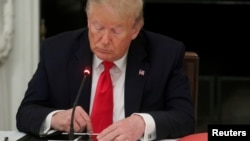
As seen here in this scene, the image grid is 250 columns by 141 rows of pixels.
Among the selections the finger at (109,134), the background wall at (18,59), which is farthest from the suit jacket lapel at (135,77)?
the background wall at (18,59)

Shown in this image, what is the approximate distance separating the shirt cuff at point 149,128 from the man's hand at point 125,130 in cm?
1

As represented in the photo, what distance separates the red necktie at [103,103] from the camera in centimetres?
182

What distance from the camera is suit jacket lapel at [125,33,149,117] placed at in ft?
6.24

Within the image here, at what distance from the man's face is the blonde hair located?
1 centimetres

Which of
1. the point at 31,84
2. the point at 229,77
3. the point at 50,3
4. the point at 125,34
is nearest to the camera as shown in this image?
the point at 125,34

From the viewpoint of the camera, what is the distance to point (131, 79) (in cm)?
192

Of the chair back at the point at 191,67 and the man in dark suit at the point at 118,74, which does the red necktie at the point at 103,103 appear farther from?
the chair back at the point at 191,67

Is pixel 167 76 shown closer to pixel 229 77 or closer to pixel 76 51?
pixel 76 51

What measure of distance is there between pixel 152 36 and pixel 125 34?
242mm

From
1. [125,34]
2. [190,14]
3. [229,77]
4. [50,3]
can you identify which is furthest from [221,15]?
[125,34]

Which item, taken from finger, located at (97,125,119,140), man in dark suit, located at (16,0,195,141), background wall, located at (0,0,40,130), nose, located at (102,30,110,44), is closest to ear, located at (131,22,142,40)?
man in dark suit, located at (16,0,195,141)

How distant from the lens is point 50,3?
3.50 meters

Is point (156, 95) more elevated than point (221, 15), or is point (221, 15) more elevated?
point (221, 15)

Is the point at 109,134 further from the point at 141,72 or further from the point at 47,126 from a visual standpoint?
the point at 141,72
